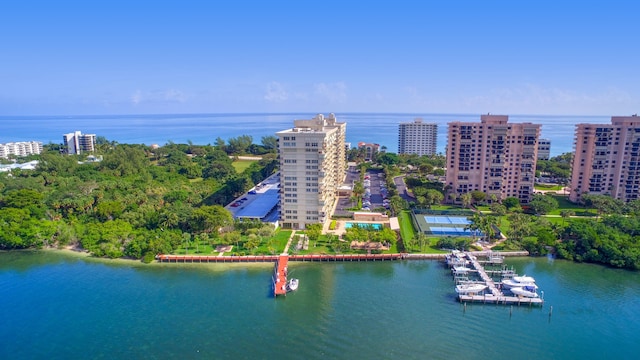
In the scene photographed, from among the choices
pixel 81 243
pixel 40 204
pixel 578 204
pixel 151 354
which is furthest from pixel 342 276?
pixel 578 204

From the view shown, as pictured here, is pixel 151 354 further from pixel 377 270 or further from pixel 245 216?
pixel 245 216

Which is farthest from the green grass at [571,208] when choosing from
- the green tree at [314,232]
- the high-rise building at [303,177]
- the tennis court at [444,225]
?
the green tree at [314,232]

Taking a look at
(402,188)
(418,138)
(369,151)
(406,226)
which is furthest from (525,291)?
(418,138)

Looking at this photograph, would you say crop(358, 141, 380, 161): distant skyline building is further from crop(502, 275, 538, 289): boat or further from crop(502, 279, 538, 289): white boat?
crop(502, 279, 538, 289): white boat

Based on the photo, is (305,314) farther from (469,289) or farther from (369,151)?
(369,151)

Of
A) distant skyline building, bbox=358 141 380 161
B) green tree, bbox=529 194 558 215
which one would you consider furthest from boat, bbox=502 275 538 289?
distant skyline building, bbox=358 141 380 161
